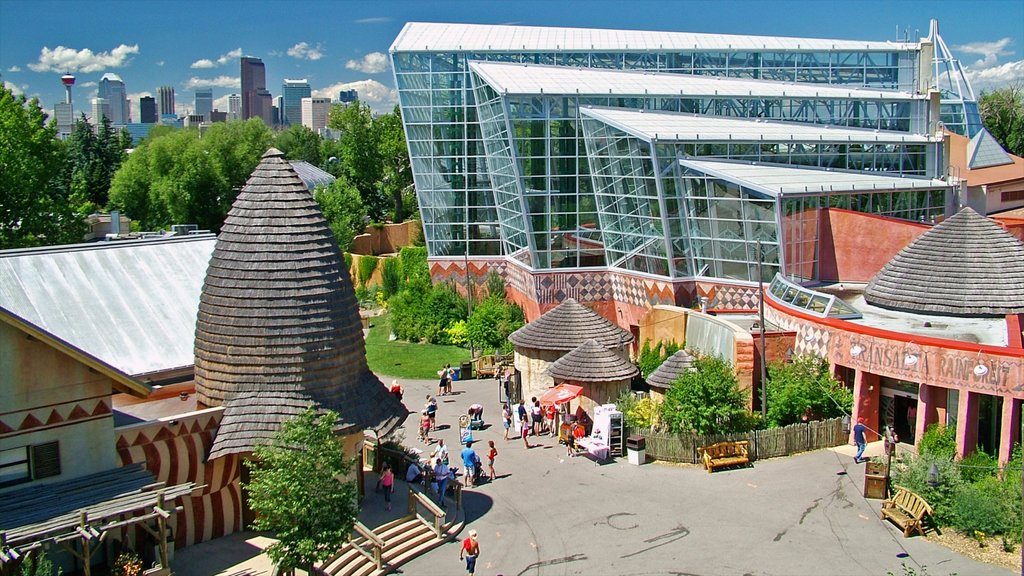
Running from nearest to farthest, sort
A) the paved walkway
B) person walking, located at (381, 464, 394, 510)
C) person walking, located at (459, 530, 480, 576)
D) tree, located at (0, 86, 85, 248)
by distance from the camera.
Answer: person walking, located at (459, 530, 480, 576), the paved walkway, person walking, located at (381, 464, 394, 510), tree, located at (0, 86, 85, 248)

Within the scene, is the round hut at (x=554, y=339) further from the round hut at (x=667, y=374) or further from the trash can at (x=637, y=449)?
the trash can at (x=637, y=449)

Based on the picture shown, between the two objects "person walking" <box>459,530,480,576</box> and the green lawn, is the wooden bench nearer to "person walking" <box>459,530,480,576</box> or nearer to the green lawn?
"person walking" <box>459,530,480,576</box>

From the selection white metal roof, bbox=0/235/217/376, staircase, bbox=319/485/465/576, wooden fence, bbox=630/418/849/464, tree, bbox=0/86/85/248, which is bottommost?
staircase, bbox=319/485/465/576

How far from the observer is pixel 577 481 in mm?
25859

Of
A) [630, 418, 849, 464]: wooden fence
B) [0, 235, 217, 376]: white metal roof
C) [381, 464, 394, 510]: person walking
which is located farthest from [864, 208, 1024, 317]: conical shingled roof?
[0, 235, 217, 376]: white metal roof

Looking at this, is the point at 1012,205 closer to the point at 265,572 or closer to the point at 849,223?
the point at 849,223

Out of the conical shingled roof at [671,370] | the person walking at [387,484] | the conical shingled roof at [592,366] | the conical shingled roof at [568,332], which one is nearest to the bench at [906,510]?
the conical shingled roof at [671,370]

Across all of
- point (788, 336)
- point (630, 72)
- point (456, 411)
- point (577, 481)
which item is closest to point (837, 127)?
point (630, 72)

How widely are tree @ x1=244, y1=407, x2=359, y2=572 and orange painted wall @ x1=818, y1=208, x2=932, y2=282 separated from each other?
23461mm

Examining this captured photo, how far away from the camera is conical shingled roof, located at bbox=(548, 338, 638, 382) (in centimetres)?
2922

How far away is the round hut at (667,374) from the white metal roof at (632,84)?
16.9 meters

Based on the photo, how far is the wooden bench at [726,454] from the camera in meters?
26.0

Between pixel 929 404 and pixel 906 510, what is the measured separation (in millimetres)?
4331

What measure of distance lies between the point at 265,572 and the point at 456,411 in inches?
553
